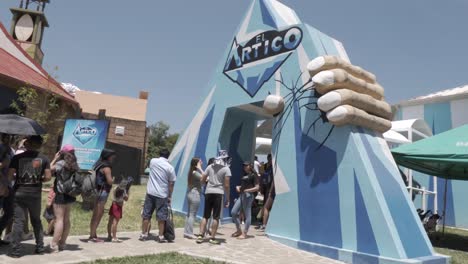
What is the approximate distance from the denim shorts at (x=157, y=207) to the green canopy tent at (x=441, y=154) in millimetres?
5885

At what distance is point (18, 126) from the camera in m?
5.68

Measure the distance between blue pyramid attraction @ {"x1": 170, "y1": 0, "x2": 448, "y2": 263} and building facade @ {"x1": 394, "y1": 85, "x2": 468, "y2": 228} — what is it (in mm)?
8471

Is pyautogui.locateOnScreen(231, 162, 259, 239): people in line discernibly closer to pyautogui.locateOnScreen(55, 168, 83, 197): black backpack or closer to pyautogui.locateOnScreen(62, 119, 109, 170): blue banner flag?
pyautogui.locateOnScreen(55, 168, 83, 197): black backpack

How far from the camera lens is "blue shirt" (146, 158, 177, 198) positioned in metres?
7.32

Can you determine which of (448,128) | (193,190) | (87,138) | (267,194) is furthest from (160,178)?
(448,128)

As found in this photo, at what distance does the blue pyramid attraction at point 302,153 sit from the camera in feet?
21.6

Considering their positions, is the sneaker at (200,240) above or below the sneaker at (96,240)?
above

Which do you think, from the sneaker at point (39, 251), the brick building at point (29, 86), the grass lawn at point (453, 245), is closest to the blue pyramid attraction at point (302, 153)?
the grass lawn at point (453, 245)

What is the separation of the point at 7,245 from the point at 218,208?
3.54m

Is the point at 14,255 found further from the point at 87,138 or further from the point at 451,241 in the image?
the point at 451,241

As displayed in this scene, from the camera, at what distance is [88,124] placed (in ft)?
35.0

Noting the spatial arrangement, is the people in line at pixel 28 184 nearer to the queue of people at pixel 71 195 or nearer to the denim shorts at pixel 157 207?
the queue of people at pixel 71 195

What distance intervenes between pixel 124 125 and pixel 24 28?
29.2 feet

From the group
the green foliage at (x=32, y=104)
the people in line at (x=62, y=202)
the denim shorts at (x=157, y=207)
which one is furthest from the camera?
the green foliage at (x=32, y=104)
